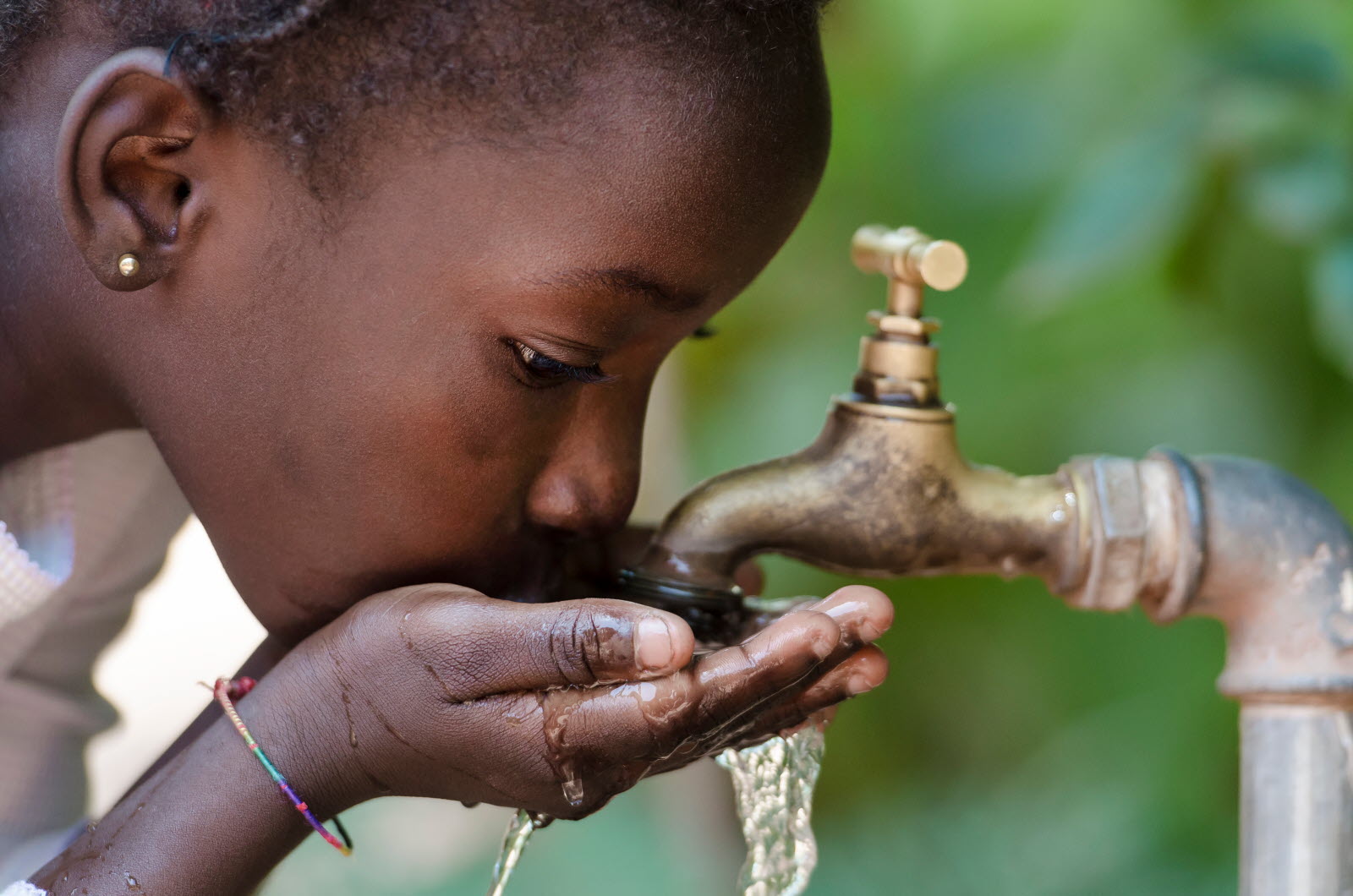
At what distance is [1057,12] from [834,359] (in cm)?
44

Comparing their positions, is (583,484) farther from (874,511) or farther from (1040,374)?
(1040,374)

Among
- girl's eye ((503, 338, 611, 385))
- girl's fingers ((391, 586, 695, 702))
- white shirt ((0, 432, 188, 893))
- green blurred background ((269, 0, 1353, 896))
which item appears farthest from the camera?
green blurred background ((269, 0, 1353, 896))

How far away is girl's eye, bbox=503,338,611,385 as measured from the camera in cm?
74

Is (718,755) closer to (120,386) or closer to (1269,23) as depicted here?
(120,386)

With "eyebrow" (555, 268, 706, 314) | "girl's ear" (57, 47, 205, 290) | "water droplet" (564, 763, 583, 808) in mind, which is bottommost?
"water droplet" (564, 763, 583, 808)

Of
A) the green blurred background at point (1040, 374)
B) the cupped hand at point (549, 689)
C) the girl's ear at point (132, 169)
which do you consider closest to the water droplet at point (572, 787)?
the cupped hand at point (549, 689)

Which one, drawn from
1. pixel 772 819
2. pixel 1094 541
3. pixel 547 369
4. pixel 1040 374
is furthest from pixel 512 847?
pixel 1040 374

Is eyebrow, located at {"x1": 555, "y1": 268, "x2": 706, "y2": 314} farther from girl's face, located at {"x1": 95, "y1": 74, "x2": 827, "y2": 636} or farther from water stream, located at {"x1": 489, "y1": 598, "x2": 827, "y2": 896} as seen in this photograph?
water stream, located at {"x1": 489, "y1": 598, "x2": 827, "y2": 896}

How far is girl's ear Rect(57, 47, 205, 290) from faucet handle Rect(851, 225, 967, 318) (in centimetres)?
40

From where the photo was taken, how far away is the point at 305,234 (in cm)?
73

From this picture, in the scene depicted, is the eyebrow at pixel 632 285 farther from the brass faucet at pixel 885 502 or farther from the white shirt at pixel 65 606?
the white shirt at pixel 65 606

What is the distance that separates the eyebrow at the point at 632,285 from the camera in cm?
71

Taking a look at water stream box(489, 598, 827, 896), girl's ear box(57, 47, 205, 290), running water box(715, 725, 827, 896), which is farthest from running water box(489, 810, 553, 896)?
girl's ear box(57, 47, 205, 290)

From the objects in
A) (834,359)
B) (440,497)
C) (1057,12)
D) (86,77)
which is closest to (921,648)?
(834,359)
